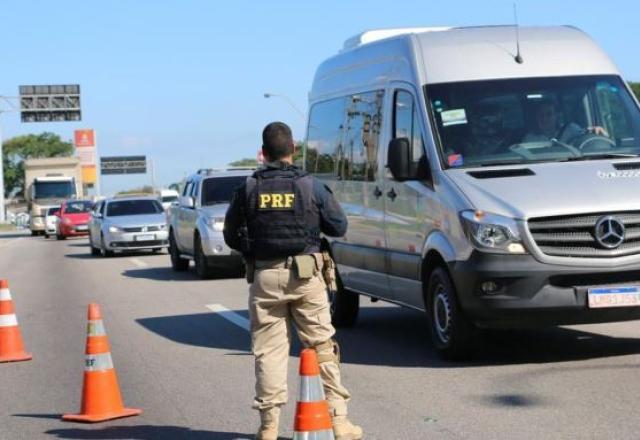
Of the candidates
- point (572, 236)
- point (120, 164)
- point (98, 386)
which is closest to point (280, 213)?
point (98, 386)

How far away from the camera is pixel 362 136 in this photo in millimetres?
11625

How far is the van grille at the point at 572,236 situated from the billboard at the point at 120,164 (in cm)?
15099

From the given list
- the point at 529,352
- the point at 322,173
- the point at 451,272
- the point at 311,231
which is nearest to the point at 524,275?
the point at 451,272

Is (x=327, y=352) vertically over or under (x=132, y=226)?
over

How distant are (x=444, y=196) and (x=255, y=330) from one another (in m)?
3.15

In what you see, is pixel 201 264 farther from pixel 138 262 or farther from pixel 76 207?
pixel 76 207

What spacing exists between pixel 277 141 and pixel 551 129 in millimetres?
3985

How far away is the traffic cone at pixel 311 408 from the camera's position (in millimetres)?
5805

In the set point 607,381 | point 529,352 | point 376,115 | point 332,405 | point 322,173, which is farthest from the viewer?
point 322,173

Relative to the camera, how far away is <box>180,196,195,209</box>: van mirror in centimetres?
2188

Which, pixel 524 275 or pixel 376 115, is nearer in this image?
pixel 524 275

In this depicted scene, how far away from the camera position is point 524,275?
8.92 metres

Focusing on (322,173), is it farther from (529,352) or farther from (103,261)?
(103,261)

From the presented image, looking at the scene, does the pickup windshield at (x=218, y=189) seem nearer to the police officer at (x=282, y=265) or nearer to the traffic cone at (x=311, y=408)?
the police officer at (x=282, y=265)
